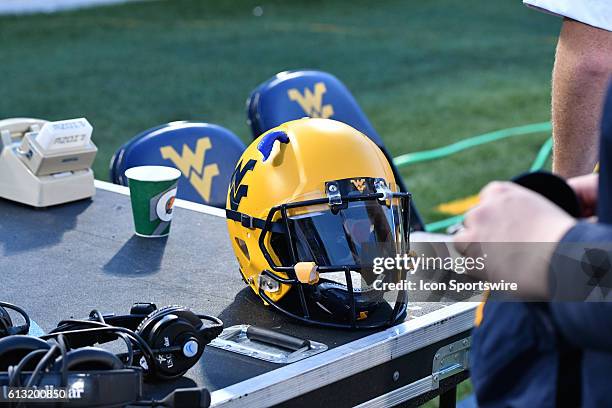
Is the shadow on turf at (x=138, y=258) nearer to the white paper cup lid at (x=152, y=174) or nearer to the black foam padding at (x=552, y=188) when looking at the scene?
the white paper cup lid at (x=152, y=174)

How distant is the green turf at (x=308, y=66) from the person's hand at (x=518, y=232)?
12.0 feet

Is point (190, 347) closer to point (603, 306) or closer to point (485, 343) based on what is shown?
point (485, 343)

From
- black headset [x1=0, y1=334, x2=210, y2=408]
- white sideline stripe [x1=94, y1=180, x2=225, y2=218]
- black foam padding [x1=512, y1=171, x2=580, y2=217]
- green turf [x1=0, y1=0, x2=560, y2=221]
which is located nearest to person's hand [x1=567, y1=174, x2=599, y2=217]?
black foam padding [x1=512, y1=171, x2=580, y2=217]

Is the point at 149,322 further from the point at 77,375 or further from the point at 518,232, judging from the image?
the point at 518,232

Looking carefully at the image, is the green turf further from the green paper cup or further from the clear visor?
the clear visor

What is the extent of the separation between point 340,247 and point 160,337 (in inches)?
14.9

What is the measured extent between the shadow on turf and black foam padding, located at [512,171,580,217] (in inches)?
45.3

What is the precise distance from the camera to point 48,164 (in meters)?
2.56

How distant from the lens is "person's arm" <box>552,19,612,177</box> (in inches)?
96.1

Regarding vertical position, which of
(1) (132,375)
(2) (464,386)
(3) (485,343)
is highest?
(3) (485,343)

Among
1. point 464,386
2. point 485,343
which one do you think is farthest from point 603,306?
point 464,386

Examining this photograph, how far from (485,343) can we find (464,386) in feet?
7.16

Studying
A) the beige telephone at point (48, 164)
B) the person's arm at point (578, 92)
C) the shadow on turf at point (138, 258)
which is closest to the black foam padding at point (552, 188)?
the shadow on turf at point (138, 258)

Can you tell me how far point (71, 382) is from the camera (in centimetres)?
131
